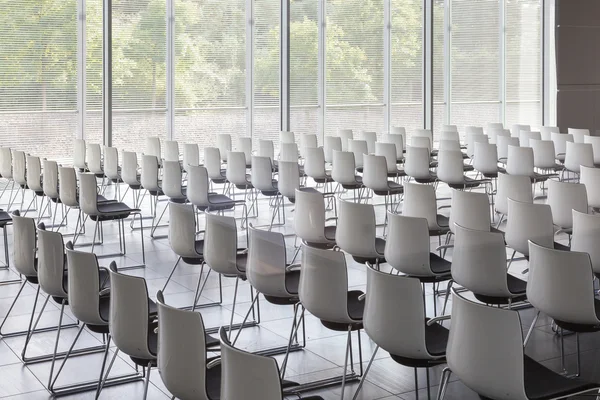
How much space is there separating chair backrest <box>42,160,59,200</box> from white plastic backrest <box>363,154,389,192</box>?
3.54 metres

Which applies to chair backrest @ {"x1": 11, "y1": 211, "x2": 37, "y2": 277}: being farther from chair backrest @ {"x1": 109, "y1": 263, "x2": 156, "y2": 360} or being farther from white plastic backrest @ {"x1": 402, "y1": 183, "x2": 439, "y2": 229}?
white plastic backrest @ {"x1": 402, "y1": 183, "x2": 439, "y2": 229}

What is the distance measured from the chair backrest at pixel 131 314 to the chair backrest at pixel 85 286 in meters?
0.48

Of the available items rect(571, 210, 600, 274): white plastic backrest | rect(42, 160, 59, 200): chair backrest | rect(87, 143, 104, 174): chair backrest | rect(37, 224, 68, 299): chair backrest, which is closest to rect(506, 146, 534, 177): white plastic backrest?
rect(571, 210, 600, 274): white plastic backrest

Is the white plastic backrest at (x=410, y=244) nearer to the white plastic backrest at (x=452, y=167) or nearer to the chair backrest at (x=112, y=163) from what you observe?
the white plastic backrest at (x=452, y=167)

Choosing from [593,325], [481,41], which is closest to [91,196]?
[593,325]

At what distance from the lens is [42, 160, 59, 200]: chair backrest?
9.13 m

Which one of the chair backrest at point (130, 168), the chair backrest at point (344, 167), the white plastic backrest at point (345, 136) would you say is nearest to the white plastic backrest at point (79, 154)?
the chair backrest at point (130, 168)

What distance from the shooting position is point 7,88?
12016 mm

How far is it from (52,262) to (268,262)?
138 centimetres

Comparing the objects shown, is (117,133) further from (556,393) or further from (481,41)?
(556,393)

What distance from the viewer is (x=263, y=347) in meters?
5.81

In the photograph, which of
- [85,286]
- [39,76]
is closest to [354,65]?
[39,76]

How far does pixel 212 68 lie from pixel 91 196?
5.85m

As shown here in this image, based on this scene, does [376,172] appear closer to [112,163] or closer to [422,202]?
[422,202]
